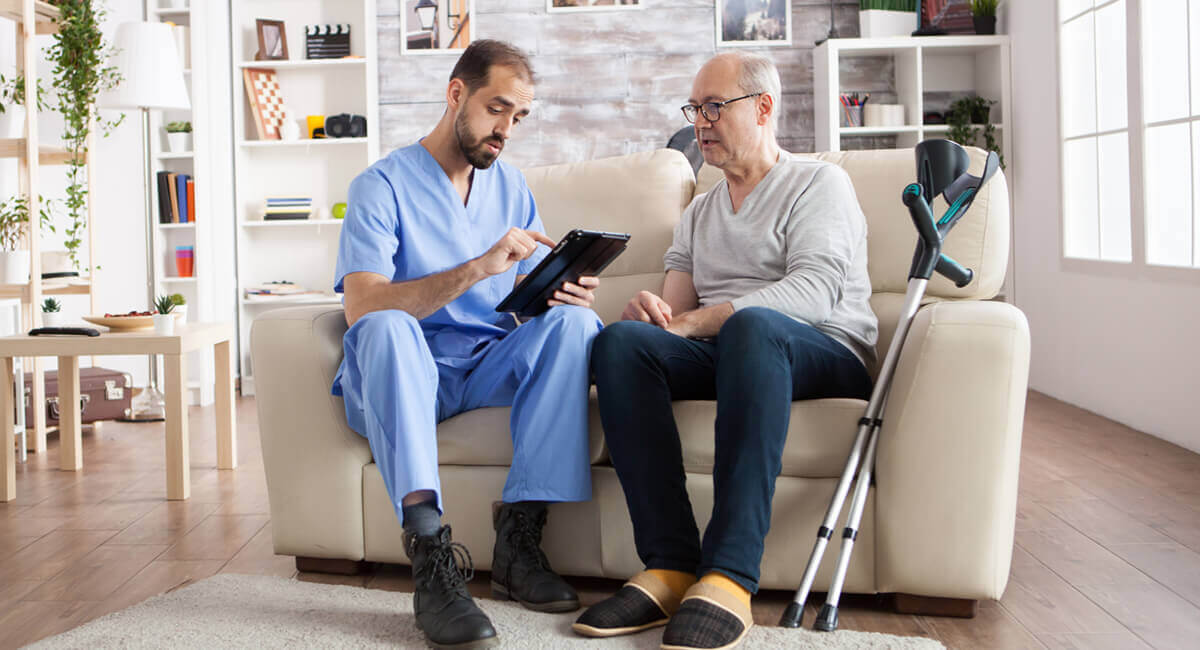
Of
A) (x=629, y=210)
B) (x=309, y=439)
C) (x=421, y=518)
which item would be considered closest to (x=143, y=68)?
(x=629, y=210)

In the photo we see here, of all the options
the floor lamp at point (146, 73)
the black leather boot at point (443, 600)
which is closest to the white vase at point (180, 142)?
the floor lamp at point (146, 73)

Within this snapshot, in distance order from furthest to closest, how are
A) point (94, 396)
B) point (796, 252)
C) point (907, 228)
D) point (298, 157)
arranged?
point (298, 157) → point (94, 396) → point (907, 228) → point (796, 252)

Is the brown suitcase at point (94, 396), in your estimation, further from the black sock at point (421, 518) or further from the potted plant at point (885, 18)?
the potted plant at point (885, 18)

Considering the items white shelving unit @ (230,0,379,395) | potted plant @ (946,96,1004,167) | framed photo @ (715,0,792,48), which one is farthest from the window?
white shelving unit @ (230,0,379,395)

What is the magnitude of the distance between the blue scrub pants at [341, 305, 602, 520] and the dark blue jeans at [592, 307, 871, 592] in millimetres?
85

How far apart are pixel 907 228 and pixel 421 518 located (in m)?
1.29

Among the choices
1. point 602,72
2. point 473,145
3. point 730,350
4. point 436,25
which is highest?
point 436,25

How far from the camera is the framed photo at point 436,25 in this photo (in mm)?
5141

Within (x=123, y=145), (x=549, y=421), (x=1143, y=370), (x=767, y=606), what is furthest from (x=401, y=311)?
(x=123, y=145)

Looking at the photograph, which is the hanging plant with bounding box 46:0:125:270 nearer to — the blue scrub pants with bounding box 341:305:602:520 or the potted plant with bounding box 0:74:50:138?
the potted plant with bounding box 0:74:50:138

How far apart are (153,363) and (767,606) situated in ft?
12.3

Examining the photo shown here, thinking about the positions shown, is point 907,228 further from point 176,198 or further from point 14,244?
point 176,198

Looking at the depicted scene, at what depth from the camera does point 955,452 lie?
5.68 ft

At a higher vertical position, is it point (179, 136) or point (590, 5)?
point (590, 5)
